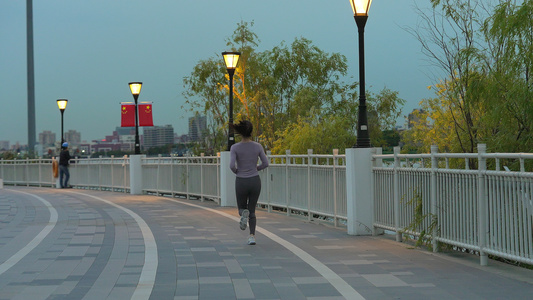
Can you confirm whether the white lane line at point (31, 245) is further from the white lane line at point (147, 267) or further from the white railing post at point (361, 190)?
the white railing post at point (361, 190)

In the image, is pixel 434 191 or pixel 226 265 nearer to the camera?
pixel 226 265

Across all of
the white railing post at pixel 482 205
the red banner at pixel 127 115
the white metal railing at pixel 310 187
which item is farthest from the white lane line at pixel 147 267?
the red banner at pixel 127 115

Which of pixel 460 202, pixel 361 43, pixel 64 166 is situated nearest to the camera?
pixel 460 202

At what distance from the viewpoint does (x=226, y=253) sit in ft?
34.3

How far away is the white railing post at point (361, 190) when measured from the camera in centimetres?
1258

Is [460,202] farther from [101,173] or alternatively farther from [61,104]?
[61,104]

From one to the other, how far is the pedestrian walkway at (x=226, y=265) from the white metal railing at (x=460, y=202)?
0.31m

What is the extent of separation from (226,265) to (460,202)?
3161 mm

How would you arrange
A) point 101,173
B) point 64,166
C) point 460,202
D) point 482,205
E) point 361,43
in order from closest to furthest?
point 482,205 → point 460,202 → point 361,43 → point 101,173 → point 64,166

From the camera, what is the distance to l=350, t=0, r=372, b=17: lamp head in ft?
42.9

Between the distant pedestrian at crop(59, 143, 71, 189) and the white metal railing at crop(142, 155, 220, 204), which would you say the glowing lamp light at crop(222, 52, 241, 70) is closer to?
the white metal railing at crop(142, 155, 220, 204)

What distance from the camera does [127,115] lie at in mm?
29812

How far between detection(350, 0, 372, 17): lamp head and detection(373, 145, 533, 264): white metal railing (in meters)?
2.68

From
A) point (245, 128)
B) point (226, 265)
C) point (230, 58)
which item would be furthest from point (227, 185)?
point (226, 265)
